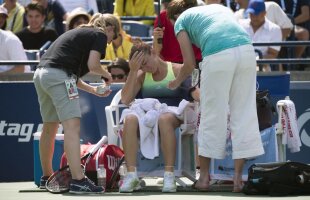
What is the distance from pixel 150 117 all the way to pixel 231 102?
88cm

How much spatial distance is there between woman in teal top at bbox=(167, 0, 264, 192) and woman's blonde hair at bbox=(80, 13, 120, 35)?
858 mm

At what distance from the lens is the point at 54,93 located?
Answer: 1106 cm

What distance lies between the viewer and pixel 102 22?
1133 centimetres

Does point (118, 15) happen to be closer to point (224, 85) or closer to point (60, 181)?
point (60, 181)

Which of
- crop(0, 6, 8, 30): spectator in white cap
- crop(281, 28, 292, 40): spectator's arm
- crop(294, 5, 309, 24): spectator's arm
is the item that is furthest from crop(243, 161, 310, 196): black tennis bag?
crop(294, 5, 309, 24): spectator's arm

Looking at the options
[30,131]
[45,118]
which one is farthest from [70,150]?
[30,131]

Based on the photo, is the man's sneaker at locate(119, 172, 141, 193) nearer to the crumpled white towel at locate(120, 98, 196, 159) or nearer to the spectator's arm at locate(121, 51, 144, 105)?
the crumpled white towel at locate(120, 98, 196, 159)

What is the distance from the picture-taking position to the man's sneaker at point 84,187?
1097 cm

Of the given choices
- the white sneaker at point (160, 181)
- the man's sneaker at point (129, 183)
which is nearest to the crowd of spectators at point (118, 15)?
the white sneaker at point (160, 181)

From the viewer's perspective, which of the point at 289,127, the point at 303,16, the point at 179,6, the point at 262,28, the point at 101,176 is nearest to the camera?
the point at 101,176

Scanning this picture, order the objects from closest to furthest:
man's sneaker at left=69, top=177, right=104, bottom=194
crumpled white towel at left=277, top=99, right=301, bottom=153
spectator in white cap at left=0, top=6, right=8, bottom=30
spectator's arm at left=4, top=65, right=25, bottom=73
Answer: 1. man's sneaker at left=69, top=177, right=104, bottom=194
2. crumpled white towel at left=277, top=99, right=301, bottom=153
3. spectator's arm at left=4, top=65, right=25, bottom=73
4. spectator in white cap at left=0, top=6, right=8, bottom=30

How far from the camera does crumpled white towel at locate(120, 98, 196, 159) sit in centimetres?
1117

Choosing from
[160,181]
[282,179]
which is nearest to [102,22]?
[160,181]

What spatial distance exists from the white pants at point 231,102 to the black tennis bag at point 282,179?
32 centimetres
